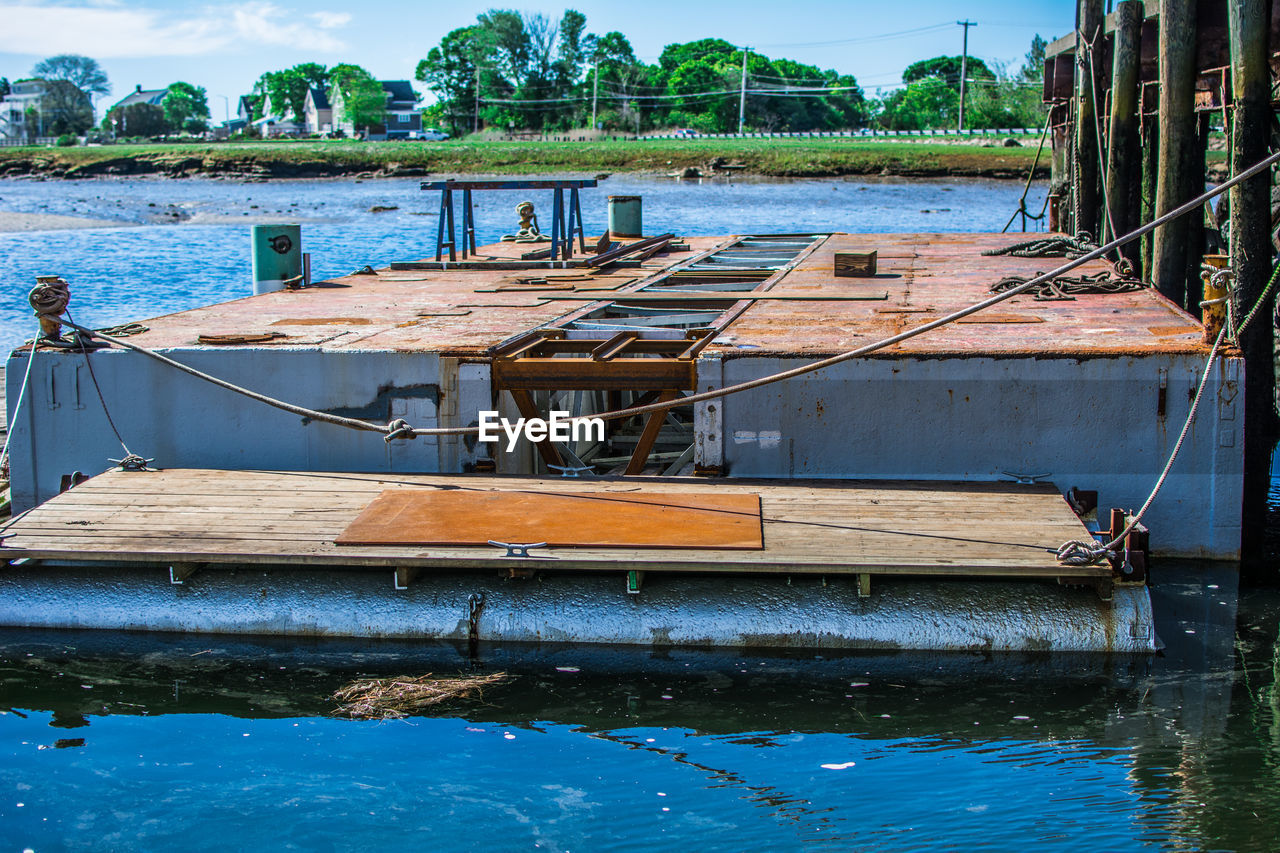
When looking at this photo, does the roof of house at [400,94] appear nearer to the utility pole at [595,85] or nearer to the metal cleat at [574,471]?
the utility pole at [595,85]

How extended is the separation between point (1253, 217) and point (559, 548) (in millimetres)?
6875

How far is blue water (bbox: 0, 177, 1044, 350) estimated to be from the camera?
1203 inches

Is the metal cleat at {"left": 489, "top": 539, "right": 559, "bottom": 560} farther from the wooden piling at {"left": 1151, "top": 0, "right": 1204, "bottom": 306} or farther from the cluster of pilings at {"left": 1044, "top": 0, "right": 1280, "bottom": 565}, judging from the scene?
the wooden piling at {"left": 1151, "top": 0, "right": 1204, "bottom": 306}

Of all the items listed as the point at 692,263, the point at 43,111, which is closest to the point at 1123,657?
the point at 692,263

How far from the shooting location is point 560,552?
7.62 metres

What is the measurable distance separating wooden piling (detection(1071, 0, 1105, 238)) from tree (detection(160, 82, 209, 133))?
160542mm

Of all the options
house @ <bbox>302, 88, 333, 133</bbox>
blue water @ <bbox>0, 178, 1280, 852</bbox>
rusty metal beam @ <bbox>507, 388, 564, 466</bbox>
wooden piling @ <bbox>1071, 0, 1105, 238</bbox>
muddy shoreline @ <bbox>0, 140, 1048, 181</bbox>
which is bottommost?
blue water @ <bbox>0, 178, 1280, 852</bbox>

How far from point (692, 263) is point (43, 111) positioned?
169 meters

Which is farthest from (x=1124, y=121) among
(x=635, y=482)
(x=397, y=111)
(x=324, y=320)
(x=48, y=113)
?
(x=48, y=113)

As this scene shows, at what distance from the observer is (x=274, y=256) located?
15367mm

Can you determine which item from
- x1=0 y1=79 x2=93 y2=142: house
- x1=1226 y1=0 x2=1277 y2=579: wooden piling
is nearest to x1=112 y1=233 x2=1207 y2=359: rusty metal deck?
x1=1226 y1=0 x2=1277 y2=579: wooden piling

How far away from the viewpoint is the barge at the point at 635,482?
24.9 feet

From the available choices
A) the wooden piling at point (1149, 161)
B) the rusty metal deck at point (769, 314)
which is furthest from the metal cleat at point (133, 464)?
the wooden piling at point (1149, 161)

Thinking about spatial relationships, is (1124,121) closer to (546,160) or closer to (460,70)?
(546,160)
